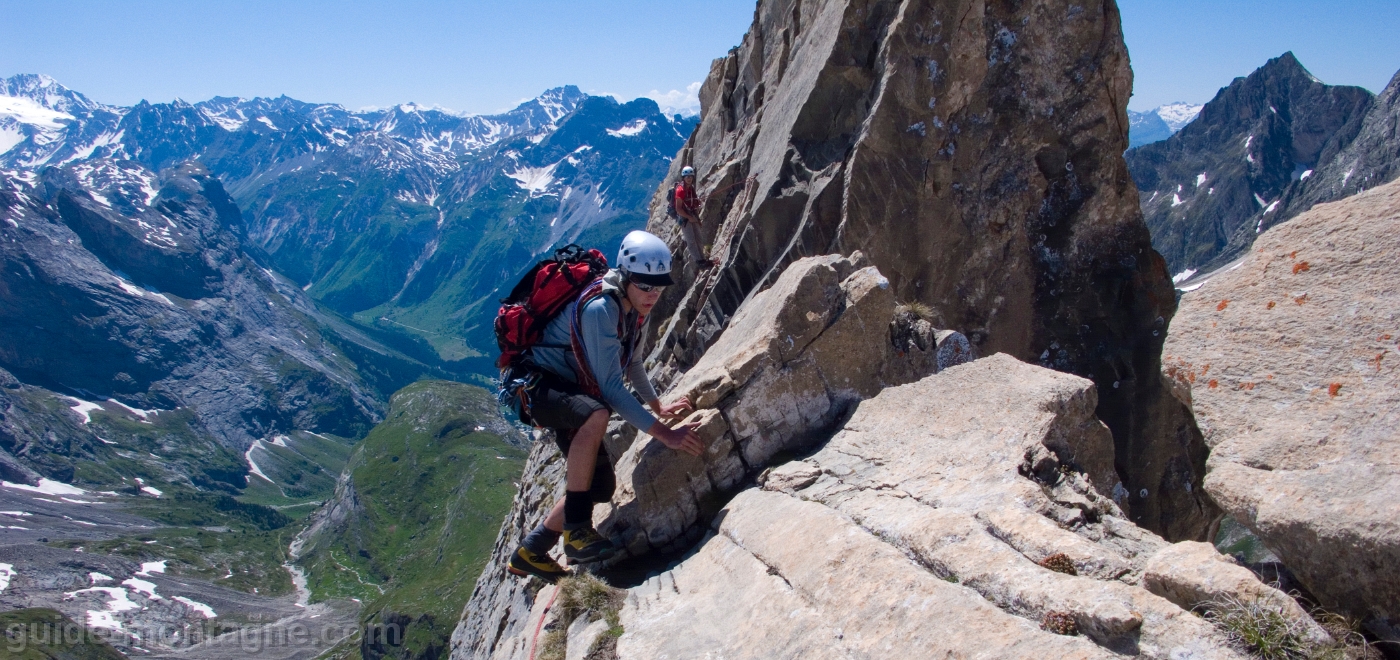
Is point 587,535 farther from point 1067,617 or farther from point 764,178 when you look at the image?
point 764,178

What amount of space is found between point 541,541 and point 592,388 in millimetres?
3405

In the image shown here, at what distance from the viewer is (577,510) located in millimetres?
13867

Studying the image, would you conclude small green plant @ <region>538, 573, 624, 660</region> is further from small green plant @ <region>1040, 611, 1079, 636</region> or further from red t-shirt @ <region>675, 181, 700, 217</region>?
red t-shirt @ <region>675, 181, 700, 217</region>

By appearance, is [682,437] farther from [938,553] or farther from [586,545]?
[938,553]

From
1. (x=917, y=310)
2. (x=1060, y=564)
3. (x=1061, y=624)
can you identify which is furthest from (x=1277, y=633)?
(x=917, y=310)

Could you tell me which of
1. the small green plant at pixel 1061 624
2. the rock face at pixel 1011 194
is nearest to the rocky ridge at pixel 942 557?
the small green plant at pixel 1061 624

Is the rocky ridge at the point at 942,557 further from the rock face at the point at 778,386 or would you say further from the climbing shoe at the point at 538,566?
the climbing shoe at the point at 538,566

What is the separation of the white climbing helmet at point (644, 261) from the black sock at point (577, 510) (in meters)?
4.10

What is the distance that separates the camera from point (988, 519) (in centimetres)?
975

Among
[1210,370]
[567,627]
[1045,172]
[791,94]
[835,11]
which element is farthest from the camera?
[791,94]

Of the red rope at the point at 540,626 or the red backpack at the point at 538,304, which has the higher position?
the red backpack at the point at 538,304

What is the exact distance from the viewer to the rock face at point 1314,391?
24.5 ft

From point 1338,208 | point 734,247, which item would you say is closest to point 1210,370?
point 1338,208

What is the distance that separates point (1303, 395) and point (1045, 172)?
1851 cm
